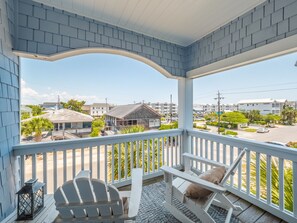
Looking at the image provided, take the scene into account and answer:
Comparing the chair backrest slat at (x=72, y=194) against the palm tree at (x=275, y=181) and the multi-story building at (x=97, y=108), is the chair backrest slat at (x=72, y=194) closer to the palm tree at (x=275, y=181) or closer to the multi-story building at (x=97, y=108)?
the multi-story building at (x=97, y=108)

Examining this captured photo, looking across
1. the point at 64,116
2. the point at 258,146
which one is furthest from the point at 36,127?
the point at 258,146

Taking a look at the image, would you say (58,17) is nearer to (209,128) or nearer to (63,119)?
(63,119)

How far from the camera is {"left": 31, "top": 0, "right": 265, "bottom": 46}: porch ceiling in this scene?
2193 mm

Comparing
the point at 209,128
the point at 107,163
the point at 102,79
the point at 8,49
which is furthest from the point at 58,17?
the point at 209,128

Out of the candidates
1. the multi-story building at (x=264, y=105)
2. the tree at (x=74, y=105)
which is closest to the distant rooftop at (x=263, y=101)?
the multi-story building at (x=264, y=105)

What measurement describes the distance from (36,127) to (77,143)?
620 millimetres

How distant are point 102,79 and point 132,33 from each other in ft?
3.48

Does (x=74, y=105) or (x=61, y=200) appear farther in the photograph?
(x=74, y=105)

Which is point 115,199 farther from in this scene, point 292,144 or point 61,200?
point 292,144

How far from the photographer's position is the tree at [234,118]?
2.63 metres

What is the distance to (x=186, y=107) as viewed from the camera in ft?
11.7

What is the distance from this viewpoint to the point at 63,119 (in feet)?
7.94

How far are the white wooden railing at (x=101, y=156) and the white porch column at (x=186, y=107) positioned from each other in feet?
0.49

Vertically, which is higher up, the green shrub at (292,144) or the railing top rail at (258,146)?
Result: the green shrub at (292,144)
